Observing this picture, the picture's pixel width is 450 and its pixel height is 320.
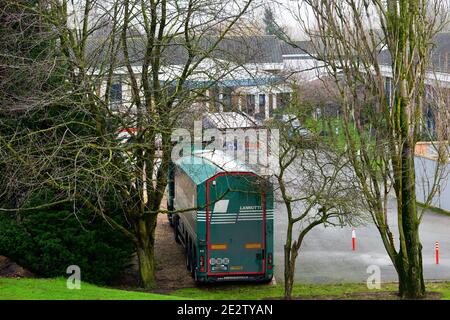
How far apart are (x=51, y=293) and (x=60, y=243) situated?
4543mm

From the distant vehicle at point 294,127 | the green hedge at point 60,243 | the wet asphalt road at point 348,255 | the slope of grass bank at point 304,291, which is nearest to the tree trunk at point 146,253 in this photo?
the green hedge at point 60,243

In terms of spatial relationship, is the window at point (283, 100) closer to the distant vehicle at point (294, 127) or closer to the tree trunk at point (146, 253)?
the distant vehicle at point (294, 127)

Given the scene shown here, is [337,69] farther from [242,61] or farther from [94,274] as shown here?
[94,274]

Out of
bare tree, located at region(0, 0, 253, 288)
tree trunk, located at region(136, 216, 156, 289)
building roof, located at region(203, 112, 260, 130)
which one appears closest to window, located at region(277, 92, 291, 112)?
building roof, located at region(203, 112, 260, 130)

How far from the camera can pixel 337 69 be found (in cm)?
1753

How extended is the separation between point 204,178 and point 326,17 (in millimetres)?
5149

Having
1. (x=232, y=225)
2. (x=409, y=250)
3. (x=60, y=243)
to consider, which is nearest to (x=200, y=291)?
(x=232, y=225)

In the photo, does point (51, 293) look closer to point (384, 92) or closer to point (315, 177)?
point (315, 177)

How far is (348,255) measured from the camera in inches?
964

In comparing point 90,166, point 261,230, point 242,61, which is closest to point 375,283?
point 261,230

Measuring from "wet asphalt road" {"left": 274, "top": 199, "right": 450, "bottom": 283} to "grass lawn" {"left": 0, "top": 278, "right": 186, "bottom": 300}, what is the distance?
7.30 meters

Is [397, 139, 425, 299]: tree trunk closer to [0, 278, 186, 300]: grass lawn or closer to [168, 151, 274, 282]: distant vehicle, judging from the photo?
[168, 151, 274, 282]: distant vehicle

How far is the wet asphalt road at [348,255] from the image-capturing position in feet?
70.7

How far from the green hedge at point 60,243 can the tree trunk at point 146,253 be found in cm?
54
